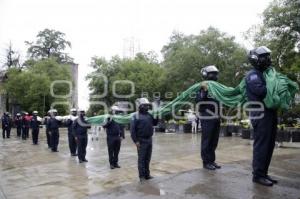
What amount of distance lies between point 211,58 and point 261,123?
23732mm

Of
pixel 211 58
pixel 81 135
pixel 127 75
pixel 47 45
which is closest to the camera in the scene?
pixel 81 135

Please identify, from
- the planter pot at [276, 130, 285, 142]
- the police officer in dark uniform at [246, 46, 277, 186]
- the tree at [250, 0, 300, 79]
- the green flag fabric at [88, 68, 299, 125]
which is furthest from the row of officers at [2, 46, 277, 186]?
the tree at [250, 0, 300, 79]

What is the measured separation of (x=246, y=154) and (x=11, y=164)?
8.24 meters

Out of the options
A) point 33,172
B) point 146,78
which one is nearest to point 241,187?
point 33,172

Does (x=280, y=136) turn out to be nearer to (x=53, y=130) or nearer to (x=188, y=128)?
(x=53, y=130)

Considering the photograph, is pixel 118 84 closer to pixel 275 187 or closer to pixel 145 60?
pixel 145 60

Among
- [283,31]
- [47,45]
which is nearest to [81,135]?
[283,31]

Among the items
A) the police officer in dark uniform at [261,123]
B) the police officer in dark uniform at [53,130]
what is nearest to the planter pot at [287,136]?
the police officer in dark uniform at [53,130]

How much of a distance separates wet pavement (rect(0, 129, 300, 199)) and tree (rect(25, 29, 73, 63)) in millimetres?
43971

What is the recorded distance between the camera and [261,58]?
22.0 feet

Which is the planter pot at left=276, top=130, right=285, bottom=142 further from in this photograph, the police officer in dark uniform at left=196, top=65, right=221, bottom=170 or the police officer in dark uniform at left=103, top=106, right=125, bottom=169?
the police officer in dark uniform at left=196, top=65, right=221, bottom=170

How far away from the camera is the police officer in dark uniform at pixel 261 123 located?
6609mm

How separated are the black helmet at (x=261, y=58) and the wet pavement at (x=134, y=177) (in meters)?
1.82

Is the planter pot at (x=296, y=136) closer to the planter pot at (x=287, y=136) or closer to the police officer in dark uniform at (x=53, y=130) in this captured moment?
the planter pot at (x=287, y=136)
